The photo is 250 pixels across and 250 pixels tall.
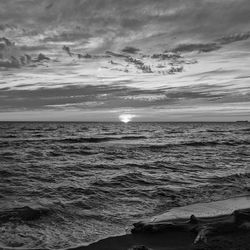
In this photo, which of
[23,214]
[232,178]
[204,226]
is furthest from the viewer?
[232,178]

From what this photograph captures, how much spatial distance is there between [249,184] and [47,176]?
9.83 meters

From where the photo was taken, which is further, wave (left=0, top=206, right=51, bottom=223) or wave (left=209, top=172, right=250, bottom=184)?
wave (left=209, top=172, right=250, bottom=184)

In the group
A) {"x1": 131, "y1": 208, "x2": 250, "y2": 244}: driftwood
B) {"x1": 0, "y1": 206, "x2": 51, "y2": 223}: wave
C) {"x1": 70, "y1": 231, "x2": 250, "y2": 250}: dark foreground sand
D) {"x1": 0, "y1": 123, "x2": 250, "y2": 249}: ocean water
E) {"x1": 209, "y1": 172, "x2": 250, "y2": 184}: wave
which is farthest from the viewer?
{"x1": 209, "y1": 172, "x2": 250, "y2": 184}: wave

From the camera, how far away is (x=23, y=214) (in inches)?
379

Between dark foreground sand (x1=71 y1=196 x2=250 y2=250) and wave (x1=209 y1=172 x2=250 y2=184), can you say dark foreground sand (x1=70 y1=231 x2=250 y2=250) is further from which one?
wave (x1=209 y1=172 x2=250 y2=184)

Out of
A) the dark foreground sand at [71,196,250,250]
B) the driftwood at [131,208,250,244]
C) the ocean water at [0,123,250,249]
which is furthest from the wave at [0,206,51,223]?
the driftwood at [131,208,250,244]

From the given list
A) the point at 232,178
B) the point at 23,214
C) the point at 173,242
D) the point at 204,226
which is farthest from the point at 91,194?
the point at 232,178

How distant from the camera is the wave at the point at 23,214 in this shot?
9.36 m

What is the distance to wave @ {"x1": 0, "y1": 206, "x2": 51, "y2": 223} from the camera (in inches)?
369

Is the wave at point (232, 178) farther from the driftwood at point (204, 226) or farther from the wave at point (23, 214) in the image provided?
the wave at point (23, 214)

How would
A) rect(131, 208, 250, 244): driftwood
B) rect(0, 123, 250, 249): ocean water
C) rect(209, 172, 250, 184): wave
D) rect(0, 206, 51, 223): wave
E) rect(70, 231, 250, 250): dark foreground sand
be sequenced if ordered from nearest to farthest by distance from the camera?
rect(70, 231, 250, 250): dark foreground sand, rect(131, 208, 250, 244): driftwood, rect(0, 123, 250, 249): ocean water, rect(0, 206, 51, 223): wave, rect(209, 172, 250, 184): wave

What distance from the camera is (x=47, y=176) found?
1645 centimetres

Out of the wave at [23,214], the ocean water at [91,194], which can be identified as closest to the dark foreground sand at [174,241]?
the ocean water at [91,194]

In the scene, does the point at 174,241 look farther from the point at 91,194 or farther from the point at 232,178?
the point at 232,178
